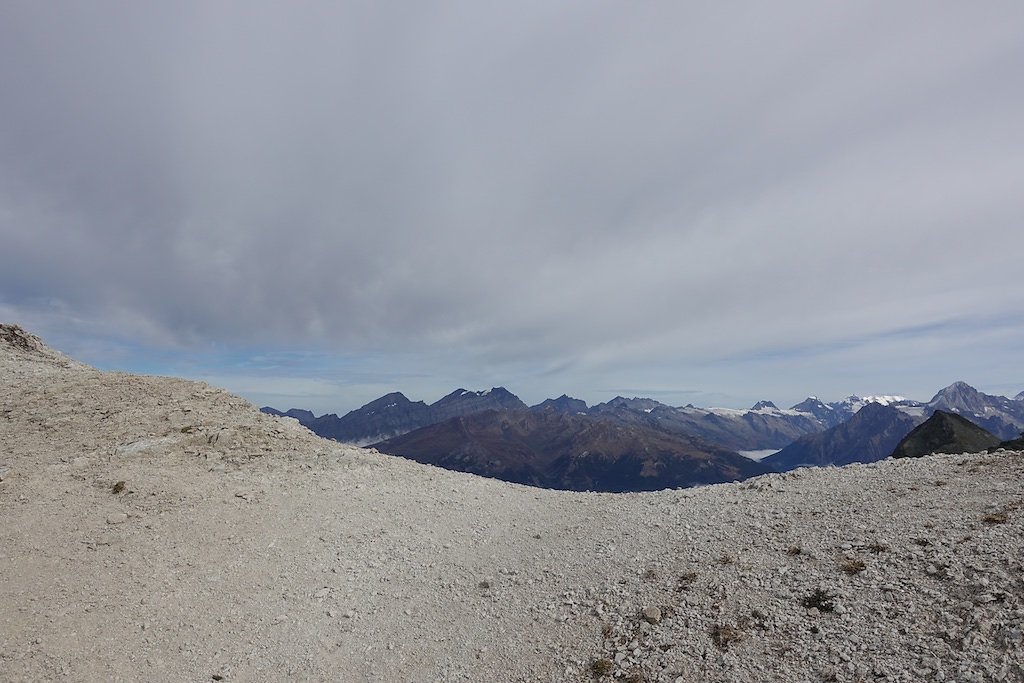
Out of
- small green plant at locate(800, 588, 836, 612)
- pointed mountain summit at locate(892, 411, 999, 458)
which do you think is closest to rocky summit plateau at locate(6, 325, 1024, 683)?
small green plant at locate(800, 588, 836, 612)

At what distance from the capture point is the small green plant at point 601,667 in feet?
40.0

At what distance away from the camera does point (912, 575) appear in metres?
13.4

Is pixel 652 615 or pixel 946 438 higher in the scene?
pixel 652 615

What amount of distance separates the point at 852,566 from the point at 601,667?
812 centimetres

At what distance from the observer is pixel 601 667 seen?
12336mm

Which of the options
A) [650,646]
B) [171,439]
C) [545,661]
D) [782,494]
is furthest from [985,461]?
[171,439]

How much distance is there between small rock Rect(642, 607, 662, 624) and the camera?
1372 centimetres

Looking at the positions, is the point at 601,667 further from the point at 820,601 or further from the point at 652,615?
the point at 820,601

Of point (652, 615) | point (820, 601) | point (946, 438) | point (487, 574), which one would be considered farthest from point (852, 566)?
point (946, 438)

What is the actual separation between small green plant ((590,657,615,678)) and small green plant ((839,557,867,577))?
757 cm

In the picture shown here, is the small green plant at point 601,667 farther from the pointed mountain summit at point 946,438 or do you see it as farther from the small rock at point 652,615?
the pointed mountain summit at point 946,438

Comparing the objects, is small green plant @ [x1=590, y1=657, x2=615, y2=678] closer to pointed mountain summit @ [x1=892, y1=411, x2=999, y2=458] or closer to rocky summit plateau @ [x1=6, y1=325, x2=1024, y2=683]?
rocky summit plateau @ [x1=6, y1=325, x2=1024, y2=683]

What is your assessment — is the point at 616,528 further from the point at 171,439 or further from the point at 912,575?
the point at 171,439

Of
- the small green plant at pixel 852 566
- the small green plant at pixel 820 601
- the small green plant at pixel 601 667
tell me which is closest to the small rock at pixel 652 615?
the small green plant at pixel 601 667
